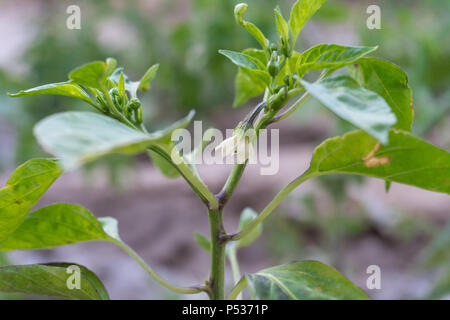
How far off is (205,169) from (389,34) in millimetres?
819

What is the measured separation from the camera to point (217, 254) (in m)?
0.31

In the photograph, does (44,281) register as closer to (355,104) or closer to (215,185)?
(355,104)

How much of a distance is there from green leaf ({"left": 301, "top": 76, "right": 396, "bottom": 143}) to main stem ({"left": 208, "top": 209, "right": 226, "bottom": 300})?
0.12 m

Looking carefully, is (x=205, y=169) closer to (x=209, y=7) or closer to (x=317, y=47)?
(x=209, y=7)

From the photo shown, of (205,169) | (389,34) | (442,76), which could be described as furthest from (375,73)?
(205,169)

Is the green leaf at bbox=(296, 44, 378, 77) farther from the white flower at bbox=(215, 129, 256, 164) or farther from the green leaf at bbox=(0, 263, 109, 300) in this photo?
the green leaf at bbox=(0, 263, 109, 300)

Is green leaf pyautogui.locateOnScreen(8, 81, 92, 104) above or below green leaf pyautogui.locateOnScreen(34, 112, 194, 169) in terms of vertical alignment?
above

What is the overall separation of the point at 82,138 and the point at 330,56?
0.16 m

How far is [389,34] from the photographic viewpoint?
1.28 meters

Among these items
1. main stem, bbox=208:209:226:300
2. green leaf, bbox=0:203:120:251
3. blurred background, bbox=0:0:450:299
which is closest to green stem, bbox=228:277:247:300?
main stem, bbox=208:209:226:300

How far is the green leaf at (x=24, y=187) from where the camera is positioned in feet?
0.95

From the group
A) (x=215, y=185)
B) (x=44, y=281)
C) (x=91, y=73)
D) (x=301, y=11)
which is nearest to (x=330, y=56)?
(x=301, y=11)

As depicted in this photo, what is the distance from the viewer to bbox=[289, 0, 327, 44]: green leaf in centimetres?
29
